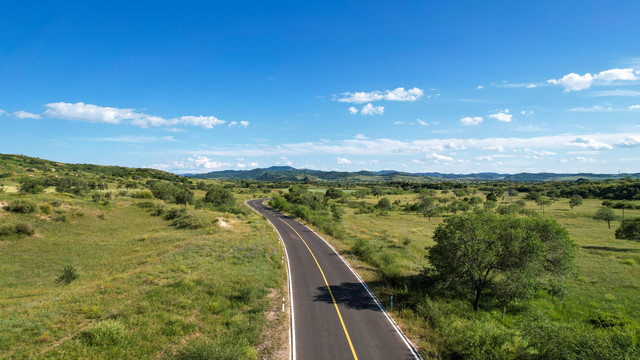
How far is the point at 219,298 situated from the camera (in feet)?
66.3

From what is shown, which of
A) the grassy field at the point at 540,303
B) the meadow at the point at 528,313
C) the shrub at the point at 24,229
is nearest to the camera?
the meadow at the point at 528,313

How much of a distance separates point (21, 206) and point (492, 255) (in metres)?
66.3

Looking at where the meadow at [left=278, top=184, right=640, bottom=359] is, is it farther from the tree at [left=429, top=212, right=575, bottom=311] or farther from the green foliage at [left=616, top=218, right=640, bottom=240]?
the green foliage at [left=616, top=218, right=640, bottom=240]

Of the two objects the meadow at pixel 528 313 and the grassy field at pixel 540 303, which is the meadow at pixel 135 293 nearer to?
the grassy field at pixel 540 303

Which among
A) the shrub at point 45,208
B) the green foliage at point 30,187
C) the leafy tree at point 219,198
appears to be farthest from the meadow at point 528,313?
the green foliage at point 30,187

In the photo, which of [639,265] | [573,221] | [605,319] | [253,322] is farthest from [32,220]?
[573,221]

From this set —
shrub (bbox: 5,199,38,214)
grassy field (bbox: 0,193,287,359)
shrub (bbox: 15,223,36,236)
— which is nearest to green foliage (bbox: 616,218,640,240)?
grassy field (bbox: 0,193,287,359)

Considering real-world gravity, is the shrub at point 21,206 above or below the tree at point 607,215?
above

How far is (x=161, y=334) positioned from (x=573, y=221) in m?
101

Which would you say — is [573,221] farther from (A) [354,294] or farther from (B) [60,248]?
(B) [60,248]

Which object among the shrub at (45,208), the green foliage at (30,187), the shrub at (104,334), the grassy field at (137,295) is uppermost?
the green foliage at (30,187)

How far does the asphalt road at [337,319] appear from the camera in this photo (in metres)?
15.2

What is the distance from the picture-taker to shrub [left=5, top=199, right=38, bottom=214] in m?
41.5

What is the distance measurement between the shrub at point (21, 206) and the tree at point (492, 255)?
61497mm
